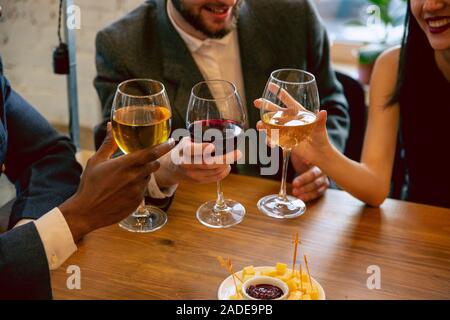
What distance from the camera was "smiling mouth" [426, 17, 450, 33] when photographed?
1.49 m

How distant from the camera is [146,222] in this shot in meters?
1.24

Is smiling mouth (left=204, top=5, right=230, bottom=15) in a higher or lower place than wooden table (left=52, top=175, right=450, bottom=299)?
higher

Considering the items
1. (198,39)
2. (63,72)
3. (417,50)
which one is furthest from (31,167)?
(417,50)

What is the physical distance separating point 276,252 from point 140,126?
0.37 m

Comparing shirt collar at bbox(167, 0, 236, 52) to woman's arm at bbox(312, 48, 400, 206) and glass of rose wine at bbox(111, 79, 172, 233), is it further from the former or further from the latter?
glass of rose wine at bbox(111, 79, 172, 233)

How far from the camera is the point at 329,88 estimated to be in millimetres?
1914

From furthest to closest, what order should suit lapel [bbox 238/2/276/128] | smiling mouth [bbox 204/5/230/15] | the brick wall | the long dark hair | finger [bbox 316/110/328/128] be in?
the brick wall, suit lapel [bbox 238/2/276/128], smiling mouth [bbox 204/5/230/15], the long dark hair, finger [bbox 316/110/328/128]

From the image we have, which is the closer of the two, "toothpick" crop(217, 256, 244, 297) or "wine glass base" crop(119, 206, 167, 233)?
"toothpick" crop(217, 256, 244, 297)

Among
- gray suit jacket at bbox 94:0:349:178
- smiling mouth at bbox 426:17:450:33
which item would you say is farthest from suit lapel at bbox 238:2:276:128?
smiling mouth at bbox 426:17:450:33

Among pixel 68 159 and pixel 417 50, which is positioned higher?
pixel 417 50

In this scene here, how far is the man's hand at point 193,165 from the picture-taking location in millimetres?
1134

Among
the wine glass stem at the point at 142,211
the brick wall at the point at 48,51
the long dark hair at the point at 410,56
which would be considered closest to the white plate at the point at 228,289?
the wine glass stem at the point at 142,211

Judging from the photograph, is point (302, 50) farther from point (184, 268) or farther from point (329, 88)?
point (184, 268)

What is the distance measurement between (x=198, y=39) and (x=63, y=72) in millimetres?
445
